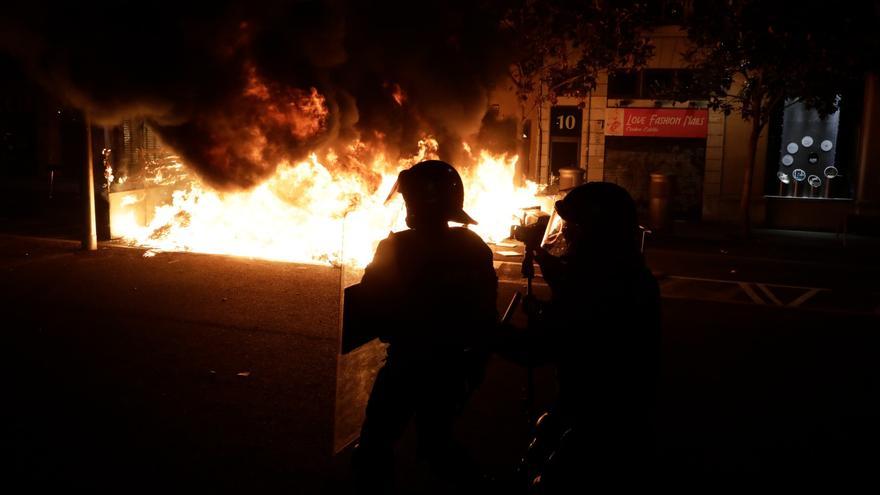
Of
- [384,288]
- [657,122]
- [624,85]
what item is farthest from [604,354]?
[624,85]

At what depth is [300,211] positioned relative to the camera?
1038cm

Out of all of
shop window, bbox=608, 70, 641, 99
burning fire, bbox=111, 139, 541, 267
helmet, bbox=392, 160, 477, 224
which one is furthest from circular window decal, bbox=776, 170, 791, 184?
helmet, bbox=392, 160, 477, 224

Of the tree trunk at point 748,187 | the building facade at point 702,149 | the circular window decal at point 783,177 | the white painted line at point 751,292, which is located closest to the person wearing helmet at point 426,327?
the white painted line at point 751,292

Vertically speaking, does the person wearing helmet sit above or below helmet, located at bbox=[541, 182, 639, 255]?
Result: below

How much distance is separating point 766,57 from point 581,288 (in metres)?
13.0

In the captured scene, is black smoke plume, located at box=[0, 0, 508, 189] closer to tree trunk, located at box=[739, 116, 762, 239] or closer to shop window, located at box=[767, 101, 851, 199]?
tree trunk, located at box=[739, 116, 762, 239]

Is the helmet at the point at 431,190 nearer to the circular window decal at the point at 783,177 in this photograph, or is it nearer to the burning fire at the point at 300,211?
the burning fire at the point at 300,211

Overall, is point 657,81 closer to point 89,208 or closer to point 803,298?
point 803,298

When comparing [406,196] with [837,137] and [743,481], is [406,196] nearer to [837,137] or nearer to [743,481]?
[743,481]

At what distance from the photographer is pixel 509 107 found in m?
19.0

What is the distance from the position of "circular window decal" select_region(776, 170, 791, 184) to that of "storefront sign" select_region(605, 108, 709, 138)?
1.88 metres

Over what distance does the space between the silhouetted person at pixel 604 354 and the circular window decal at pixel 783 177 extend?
16.3 metres

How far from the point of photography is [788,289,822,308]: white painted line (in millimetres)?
9383

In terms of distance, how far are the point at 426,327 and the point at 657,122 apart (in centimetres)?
1603
